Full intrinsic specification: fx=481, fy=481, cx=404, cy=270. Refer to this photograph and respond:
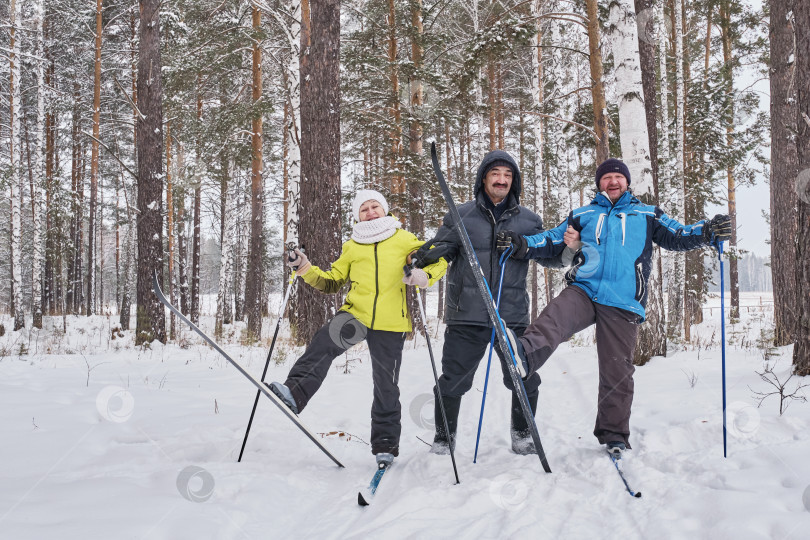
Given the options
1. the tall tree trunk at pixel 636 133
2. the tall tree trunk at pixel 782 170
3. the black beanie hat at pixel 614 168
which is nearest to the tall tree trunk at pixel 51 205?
the tall tree trunk at pixel 636 133

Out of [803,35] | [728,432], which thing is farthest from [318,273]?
[803,35]

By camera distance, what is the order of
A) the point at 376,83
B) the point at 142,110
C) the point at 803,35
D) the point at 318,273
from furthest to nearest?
1. the point at 376,83
2. the point at 142,110
3. the point at 803,35
4. the point at 318,273

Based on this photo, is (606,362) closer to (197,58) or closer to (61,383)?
(61,383)

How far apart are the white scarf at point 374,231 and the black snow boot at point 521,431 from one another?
4.74ft

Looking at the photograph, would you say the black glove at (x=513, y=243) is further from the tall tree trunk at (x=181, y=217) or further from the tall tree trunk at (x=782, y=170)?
the tall tree trunk at (x=181, y=217)

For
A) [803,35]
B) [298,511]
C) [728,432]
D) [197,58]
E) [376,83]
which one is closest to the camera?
[298,511]

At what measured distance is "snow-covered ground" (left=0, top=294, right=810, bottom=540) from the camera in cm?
217

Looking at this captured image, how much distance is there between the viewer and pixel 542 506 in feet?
7.77

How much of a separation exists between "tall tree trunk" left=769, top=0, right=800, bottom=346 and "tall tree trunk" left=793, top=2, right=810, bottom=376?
3.42 metres

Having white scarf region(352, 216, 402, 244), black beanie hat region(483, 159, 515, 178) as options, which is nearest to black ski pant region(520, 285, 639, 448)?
black beanie hat region(483, 159, 515, 178)

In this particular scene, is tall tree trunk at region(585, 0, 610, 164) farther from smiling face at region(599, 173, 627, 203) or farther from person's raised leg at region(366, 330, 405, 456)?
person's raised leg at region(366, 330, 405, 456)

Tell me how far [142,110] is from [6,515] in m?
7.97

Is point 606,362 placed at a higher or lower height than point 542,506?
higher

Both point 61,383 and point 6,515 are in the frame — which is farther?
point 61,383
